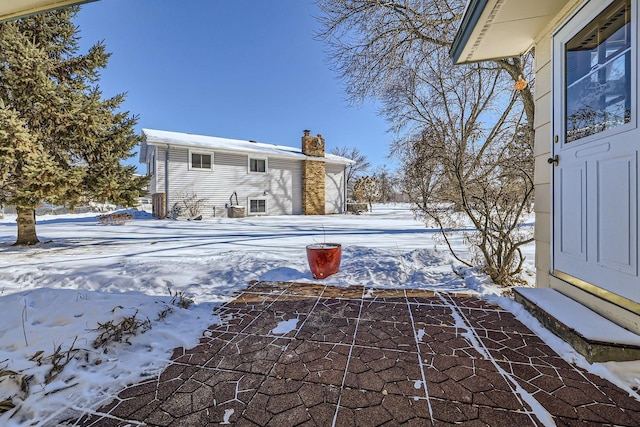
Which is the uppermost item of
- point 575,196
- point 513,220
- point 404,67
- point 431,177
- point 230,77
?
point 230,77

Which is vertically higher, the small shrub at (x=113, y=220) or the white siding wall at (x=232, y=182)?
the white siding wall at (x=232, y=182)

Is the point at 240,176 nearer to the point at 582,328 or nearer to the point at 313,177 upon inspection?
the point at 313,177

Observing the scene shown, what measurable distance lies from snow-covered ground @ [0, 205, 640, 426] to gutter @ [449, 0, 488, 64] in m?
2.77

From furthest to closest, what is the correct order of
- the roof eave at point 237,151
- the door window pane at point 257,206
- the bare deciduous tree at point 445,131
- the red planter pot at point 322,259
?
the door window pane at point 257,206, the roof eave at point 237,151, the bare deciduous tree at point 445,131, the red planter pot at point 322,259

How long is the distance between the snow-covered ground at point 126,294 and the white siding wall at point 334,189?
34.6ft

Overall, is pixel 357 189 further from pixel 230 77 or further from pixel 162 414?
pixel 162 414

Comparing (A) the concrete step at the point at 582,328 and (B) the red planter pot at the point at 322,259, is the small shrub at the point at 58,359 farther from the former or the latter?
(A) the concrete step at the point at 582,328

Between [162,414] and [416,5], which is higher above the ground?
[416,5]

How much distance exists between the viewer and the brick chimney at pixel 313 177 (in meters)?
15.8

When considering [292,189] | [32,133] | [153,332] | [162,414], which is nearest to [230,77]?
[292,189]

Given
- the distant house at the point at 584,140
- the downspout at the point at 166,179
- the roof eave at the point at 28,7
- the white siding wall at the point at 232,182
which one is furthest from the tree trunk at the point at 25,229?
the distant house at the point at 584,140

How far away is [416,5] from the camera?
5.43m

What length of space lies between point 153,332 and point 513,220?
172 inches

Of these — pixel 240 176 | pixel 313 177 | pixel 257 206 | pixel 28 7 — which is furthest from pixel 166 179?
pixel 28 7
